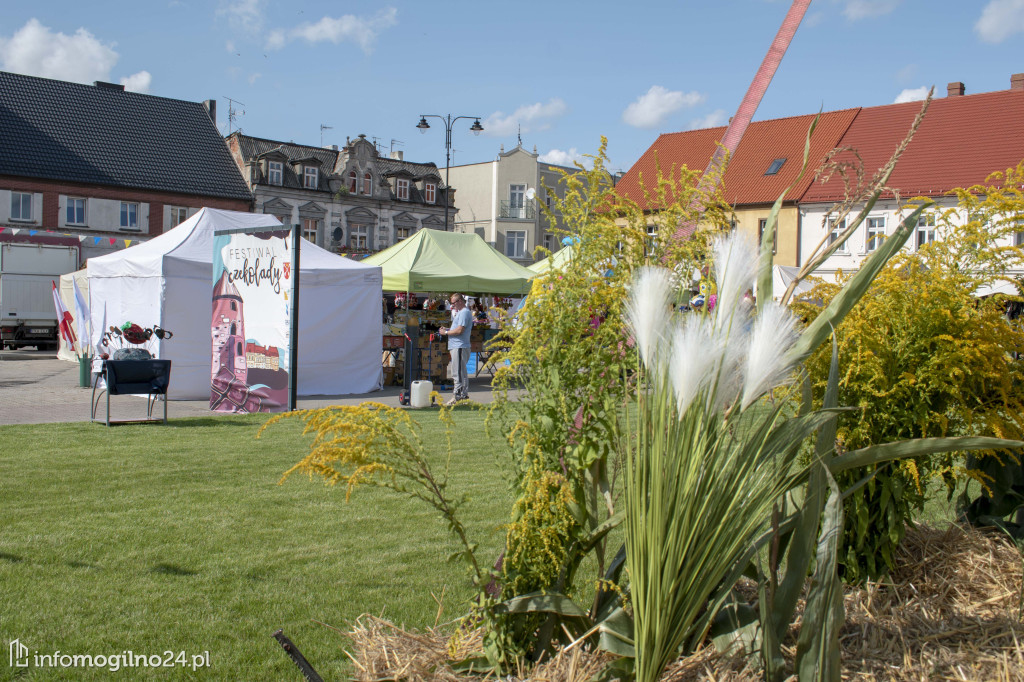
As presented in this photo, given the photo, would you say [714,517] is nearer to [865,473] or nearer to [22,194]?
[865,473]

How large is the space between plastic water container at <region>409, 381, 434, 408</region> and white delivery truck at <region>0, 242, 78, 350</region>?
18.8m

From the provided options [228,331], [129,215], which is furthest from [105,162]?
[228,331]

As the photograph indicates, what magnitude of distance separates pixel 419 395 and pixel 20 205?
1396 inches

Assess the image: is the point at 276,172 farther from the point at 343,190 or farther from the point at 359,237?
the point at 359,237

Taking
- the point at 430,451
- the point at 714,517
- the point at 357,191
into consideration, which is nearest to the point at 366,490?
the point at 430,451

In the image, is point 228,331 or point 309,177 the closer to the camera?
point 228,331

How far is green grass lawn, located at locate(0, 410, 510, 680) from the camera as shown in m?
3.53

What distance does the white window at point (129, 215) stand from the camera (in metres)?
42.3

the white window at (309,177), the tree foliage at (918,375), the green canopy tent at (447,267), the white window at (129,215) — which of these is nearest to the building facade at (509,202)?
the white window at (309,177)

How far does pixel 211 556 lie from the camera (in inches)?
187

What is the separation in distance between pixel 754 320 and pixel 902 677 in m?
1.25

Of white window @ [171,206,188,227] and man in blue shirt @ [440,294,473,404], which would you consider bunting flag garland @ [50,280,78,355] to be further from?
white window @ [171,206,188,227]

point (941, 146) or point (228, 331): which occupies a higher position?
point (941, 146)

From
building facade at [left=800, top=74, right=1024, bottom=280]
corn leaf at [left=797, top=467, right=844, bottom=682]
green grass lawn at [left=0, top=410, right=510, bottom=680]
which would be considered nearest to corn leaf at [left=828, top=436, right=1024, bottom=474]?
corn leaf at [left=797, top=467, right=844, bottom=682]
